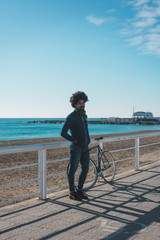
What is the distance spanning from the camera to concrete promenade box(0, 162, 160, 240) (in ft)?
11.0

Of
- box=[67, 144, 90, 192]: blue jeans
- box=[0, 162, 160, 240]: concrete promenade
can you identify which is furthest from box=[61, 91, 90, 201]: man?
box=[0, 162, 160, 240]: concrete promenade

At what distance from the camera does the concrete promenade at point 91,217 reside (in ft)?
11.0

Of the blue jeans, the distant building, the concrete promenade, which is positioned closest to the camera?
the concrete promenade

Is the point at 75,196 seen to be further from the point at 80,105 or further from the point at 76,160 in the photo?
the point at 80,105

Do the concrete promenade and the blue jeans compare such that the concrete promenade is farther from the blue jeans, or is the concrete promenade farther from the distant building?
the distant building

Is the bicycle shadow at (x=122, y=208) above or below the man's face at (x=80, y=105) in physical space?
below

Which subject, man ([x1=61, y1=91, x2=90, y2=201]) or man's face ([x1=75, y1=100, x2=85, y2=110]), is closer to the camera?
man ([x1=61, y1=91, x2=90, y2=201])

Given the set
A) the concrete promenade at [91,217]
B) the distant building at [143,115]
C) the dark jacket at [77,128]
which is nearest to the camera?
the concrete promenade at [91,217]

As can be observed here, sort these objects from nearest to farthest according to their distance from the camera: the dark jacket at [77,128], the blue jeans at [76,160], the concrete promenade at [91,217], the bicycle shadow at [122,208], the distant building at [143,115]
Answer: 1. the concrete promenade at [91,217]
2. the bicycle shadow at [122,208]
3. the dark jacket at [77,128]
4. the blue jeans at [76,160]
5. the distant building at [143,115]

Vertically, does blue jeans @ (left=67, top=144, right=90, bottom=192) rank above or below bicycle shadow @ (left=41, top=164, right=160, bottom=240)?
above

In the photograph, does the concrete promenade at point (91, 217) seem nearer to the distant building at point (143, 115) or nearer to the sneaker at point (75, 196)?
the sneaker at point (75, 196)

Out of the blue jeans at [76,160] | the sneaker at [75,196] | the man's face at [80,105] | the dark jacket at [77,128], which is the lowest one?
the sneaker at [75,196]

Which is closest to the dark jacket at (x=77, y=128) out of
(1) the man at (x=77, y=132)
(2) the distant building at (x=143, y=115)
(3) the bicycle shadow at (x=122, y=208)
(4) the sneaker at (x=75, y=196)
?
(1) the man at (x=77, y=132)

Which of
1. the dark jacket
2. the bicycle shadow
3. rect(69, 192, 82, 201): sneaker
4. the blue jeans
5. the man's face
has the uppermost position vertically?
the man's face
